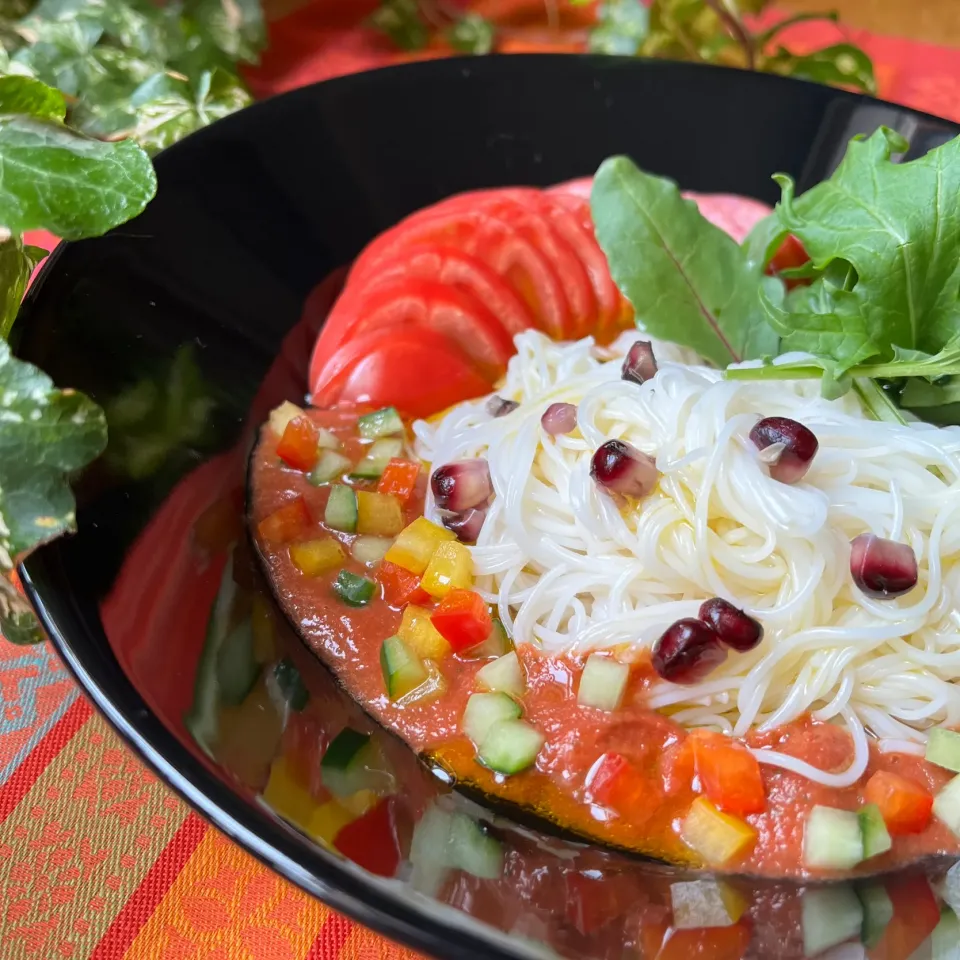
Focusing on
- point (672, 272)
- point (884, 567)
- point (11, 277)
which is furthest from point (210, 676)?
point (672, 272)

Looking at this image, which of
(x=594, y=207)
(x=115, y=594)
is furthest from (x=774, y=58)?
(x=115, y=594)

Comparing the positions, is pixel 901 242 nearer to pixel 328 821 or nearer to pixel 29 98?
pixel 328 821

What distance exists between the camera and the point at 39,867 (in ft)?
6.19

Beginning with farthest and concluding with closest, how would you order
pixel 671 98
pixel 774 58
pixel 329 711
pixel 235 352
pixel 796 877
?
pixel 774 58, pixel 671 98, pixel 235 352, pixel 329 711, pixel 796 877

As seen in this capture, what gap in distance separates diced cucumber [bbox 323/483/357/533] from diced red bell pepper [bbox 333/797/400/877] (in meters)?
0.85

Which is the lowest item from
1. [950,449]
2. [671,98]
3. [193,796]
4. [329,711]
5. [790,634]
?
[329,711]

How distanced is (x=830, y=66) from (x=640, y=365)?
203cm

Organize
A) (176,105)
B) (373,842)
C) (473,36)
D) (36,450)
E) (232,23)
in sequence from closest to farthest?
(373,842) < (36,450) < (176,105) < (232,23) < (473,36)

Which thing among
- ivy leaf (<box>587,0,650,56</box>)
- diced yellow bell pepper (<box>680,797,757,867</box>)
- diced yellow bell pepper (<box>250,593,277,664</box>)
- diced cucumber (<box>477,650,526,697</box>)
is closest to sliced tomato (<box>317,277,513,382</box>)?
diced yellow bell pepper (<box>250,593,277,664</box>)

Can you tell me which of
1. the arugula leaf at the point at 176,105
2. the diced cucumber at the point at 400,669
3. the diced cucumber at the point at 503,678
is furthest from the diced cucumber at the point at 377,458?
the arugula leaf at the point at 176,105

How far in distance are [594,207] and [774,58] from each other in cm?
174

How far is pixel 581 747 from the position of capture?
6.59 feet

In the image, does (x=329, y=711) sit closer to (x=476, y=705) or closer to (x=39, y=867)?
(x=476, y=705)

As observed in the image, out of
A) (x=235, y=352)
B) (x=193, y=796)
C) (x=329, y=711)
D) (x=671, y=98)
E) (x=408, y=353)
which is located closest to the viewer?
(x=193, y=796)
